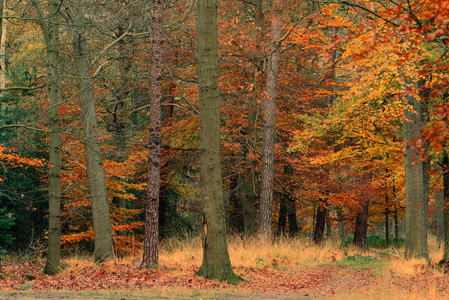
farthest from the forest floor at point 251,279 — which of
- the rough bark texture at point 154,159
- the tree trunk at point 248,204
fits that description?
the tree trunk at point 248,204

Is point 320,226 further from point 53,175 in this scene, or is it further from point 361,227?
point 53,175

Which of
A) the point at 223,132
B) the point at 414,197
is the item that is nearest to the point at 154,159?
the point at 414,197

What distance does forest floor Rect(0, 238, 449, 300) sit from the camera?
835cm

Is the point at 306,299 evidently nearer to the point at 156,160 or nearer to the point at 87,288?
the point at 87,288

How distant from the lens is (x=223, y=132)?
1964 cm

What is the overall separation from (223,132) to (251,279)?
9.95m

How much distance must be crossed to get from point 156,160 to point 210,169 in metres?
2.45

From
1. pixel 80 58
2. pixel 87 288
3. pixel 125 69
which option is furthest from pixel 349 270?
pixel 125 69

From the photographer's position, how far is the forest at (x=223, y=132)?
956 centimetres

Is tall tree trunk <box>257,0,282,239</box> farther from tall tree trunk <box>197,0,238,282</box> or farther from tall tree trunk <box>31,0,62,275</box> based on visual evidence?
tall tree trunk <box>31,0,62,275</box>

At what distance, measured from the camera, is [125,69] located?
20.5m

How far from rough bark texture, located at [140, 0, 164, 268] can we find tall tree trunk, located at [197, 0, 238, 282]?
221 centimetres

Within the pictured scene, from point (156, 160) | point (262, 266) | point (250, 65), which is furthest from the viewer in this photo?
point (250, 65)

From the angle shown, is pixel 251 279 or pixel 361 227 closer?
pixel 251 279
